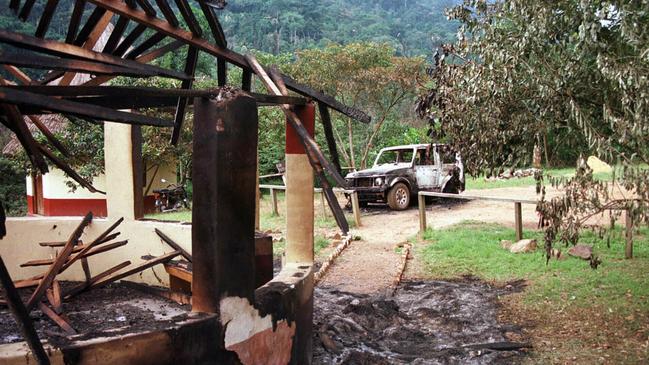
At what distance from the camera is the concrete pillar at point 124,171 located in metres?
7.41

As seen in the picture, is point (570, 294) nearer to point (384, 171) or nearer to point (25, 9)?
point (25, 9)

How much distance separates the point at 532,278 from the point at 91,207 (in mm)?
13538

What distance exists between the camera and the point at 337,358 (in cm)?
599

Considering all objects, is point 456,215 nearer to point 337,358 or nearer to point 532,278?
point 532,278

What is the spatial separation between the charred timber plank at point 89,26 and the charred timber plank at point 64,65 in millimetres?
348

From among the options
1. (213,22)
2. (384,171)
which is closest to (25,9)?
(213,22)

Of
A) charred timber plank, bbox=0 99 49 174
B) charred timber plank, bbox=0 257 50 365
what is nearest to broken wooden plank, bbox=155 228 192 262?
Answer: charred timber plank, bbox=0 99 49 174

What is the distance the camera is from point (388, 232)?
13531mm

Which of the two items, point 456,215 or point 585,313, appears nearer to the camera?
point 585,313

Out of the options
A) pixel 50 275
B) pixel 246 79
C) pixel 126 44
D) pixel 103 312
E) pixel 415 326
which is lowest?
pixel 415 326

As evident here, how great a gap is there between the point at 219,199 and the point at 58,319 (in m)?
2.44

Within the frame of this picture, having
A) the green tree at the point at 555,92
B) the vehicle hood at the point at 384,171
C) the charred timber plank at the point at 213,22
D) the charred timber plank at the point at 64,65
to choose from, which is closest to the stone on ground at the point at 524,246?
the green tree at the point at 555,92

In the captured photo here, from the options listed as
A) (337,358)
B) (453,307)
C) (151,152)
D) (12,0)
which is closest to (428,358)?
(337,358)

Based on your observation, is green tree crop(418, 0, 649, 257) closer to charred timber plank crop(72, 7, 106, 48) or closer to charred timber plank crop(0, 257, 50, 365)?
charred timber plank crop(72, 7, 106, 48)
